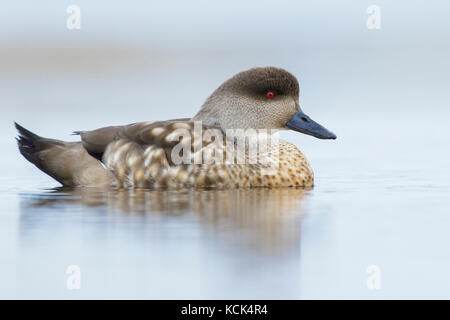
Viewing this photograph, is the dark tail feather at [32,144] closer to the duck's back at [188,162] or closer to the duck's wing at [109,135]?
the duck's wing at [109,135]

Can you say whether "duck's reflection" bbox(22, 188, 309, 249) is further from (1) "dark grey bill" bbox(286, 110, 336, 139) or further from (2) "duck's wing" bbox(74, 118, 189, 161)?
(1) "dark grey bill" bbox(286, 110, 336, 139)

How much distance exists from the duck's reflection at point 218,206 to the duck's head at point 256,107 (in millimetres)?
1012

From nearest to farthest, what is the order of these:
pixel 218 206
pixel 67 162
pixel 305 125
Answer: pixel 218 206
pixel 67 162
pixel 305 125

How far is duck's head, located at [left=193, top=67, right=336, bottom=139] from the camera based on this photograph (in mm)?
9570

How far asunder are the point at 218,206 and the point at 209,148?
131 centimetres

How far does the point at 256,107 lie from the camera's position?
968 centimetres

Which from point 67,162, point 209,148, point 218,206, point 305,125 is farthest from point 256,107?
point 218,206

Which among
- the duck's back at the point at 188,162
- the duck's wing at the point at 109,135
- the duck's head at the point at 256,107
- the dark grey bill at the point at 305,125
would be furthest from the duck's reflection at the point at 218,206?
the duck's head at the point at 256,107

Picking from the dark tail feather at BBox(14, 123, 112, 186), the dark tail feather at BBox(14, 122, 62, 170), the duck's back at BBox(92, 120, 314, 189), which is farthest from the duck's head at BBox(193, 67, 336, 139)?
the dark tail feather at BBox(14, 122, 62, 170)

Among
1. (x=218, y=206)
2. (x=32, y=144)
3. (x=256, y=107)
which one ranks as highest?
(x=256, y=107)

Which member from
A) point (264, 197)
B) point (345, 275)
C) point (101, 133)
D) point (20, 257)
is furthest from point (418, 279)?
point (101, 133)

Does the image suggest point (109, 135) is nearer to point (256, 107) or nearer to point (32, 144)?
point (32, 144)

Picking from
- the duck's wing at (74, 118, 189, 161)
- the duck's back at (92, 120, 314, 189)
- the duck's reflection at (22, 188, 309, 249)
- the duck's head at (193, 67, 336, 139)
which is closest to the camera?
the duck's reflection at (22, 188, 309, 249)

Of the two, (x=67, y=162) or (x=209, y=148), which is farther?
(x=67, y=162)
